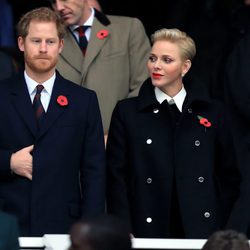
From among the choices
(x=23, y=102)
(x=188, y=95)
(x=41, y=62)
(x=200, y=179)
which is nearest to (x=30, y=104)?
(x=23, y=102)

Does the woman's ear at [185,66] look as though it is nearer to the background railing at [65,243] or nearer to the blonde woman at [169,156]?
the blonde woman at [169,156]

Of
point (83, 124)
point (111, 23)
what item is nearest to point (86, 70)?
point (111, 23)

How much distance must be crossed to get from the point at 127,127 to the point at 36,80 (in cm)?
68

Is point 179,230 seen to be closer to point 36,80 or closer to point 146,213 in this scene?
point 146,213

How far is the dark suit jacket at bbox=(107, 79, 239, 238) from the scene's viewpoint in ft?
27.1

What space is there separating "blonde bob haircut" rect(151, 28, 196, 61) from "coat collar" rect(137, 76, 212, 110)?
21 cm

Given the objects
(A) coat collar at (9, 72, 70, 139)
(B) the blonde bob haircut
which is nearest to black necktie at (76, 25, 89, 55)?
(B) the blonde bob haircut

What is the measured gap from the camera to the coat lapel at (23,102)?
799 centimetres

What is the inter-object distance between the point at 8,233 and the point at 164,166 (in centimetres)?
171

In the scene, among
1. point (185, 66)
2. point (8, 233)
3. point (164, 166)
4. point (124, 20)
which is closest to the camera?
point (8, 233)

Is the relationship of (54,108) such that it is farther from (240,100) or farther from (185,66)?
(240,100)

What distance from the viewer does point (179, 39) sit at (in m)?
8.45

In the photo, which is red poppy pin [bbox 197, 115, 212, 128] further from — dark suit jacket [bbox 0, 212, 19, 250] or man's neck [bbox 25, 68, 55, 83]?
dark suit jacket [bbox 0, 212, 19, 250]

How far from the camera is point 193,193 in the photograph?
27.1 ft
